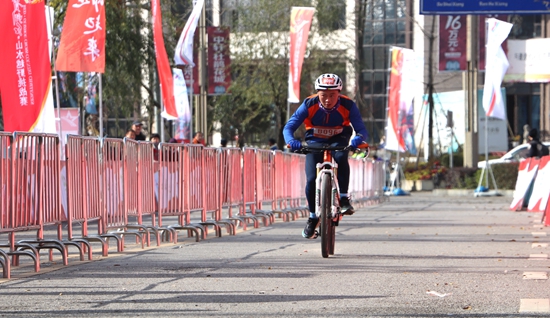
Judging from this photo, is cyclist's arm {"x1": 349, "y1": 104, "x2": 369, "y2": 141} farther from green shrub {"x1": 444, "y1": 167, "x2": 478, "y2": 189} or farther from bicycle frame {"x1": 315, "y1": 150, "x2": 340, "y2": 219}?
green shrub {"x1": 444, "y1": 167, "x2": 478, "y2": 189}

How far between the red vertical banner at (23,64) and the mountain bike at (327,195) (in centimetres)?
445

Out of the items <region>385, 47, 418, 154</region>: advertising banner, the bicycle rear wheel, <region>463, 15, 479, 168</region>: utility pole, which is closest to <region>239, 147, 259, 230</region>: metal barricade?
the bicycle rear wheel

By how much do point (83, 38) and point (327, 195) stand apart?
29.8ft

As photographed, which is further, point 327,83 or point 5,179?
point 327,83

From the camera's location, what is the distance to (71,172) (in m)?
11.9

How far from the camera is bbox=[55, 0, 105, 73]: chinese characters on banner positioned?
19.4 metres

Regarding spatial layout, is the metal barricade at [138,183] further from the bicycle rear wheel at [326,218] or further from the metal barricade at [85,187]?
the bicycle rear wheel at [326,218]

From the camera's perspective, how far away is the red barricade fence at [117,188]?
1076 cm

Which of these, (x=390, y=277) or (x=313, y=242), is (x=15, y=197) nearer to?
(x=390, y=277)

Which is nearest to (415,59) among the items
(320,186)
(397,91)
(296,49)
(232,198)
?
(397,91)

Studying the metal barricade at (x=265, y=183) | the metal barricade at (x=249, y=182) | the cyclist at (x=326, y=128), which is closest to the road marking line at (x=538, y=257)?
the cyclist at (x=326, y=128)

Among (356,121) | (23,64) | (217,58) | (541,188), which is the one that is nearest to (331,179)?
(356,121)

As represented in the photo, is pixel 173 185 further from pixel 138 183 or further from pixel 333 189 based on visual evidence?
pixel 333 189

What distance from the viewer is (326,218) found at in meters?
11.5
